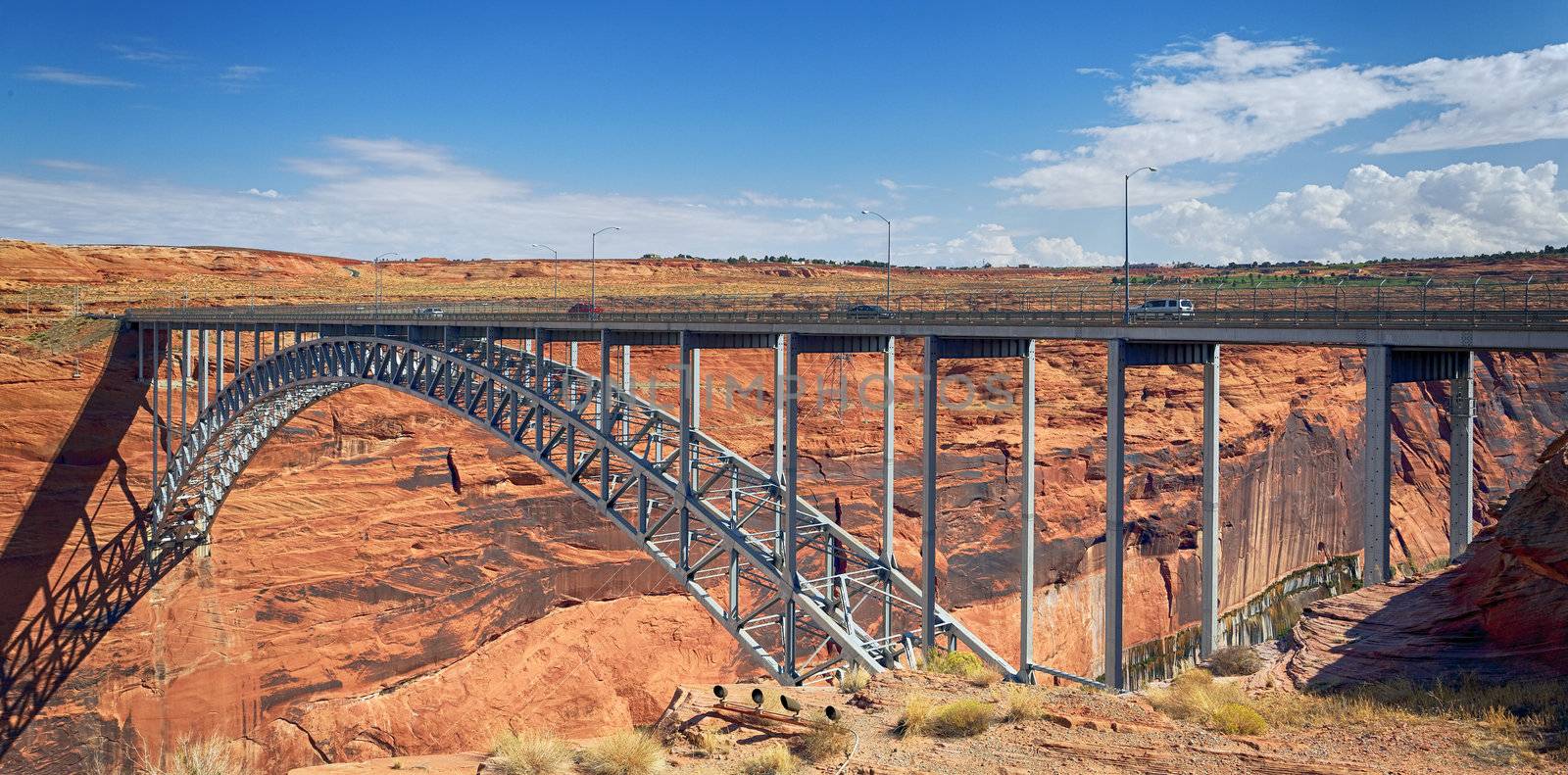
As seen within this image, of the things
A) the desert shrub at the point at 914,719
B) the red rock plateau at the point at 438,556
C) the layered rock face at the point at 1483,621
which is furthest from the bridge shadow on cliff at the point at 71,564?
the layered rock face at the point at 1483,621

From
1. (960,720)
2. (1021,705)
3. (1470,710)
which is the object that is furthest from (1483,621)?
(960,720)

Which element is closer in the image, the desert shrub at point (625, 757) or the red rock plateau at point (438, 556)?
the desert shrub at point (625, 757)

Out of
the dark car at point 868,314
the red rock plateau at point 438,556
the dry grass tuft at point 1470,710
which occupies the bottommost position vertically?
the red rock plateau at point 438,556

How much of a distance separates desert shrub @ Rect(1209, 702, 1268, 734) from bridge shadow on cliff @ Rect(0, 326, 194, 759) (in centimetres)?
3634

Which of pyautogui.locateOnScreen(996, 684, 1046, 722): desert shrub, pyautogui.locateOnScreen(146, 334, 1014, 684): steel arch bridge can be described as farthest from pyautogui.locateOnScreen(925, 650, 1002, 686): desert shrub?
pyautogui.locateOnScreen(996, 684, 1046, 722): desert shrub

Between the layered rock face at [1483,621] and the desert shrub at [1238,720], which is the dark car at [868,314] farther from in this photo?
the desert shrub at [1238,720]

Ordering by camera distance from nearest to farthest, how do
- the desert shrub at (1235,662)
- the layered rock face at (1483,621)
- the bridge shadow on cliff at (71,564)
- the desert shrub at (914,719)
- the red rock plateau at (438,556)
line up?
the layered rock face at (1483,621) < the desert shrub at (914,719) < the desert shrub at (1235,662) < the bridge shadow on cliff at (71,564) < the red rock plateau at (438,556)

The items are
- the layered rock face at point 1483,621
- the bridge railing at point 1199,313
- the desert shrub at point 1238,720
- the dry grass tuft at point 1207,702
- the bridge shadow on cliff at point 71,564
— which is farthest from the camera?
the bridge shadow on cliff at point 71,564

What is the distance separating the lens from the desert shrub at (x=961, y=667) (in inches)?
629

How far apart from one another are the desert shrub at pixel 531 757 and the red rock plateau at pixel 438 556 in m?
22.6

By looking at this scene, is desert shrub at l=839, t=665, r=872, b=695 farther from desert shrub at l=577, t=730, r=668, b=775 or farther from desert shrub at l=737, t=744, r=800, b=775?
desert shrub at l=577, t=730, r=668, b=775

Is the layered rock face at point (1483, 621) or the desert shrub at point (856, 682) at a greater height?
the layered rock face at point (1483, 621)

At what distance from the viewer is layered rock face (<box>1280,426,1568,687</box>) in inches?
448

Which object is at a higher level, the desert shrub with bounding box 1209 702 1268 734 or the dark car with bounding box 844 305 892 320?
the dark car with bounding box 844 305 892 320
